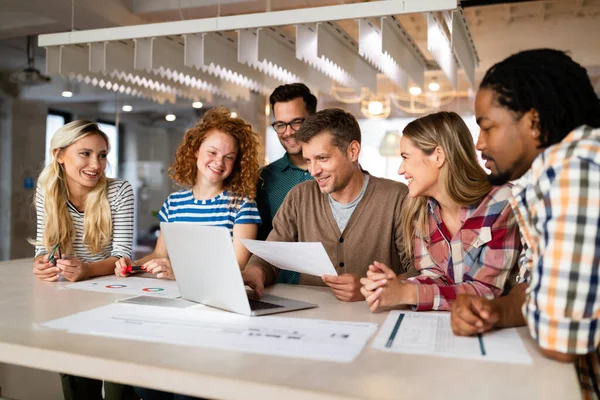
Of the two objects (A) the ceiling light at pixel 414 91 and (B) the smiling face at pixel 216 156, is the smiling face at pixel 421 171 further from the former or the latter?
(A) the ceiling light at pixel 414 91

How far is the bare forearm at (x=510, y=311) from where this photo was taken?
135 cm

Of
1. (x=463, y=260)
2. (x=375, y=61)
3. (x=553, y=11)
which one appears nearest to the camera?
(x=463, y=260)

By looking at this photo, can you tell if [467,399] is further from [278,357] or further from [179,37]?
[179,37]

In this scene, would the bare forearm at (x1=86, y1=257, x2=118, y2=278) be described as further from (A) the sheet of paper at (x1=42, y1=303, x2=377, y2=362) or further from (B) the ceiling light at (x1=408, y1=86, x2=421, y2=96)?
(B) the ceiling light at (x1=408, y1=86, x2=421, y2=96)

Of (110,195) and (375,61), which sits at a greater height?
(375,61)

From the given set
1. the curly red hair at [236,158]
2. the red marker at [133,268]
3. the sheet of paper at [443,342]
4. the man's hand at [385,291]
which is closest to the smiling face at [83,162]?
the curly red hair at [236,158]

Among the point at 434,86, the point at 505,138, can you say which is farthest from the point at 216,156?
the point at 434,86

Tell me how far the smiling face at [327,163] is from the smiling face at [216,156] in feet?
1.10

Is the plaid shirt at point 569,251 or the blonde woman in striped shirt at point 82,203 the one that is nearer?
the plaid shirt at point 569,251

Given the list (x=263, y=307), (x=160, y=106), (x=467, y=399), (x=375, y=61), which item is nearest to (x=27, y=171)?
(x=160, y=106)

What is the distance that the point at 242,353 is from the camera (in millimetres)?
1159

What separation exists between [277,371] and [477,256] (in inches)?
32.5

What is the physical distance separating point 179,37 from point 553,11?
4.11 m

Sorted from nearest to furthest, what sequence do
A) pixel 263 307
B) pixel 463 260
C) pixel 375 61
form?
pixel 263 307 → pixel 463 260 → pixel 375 61
